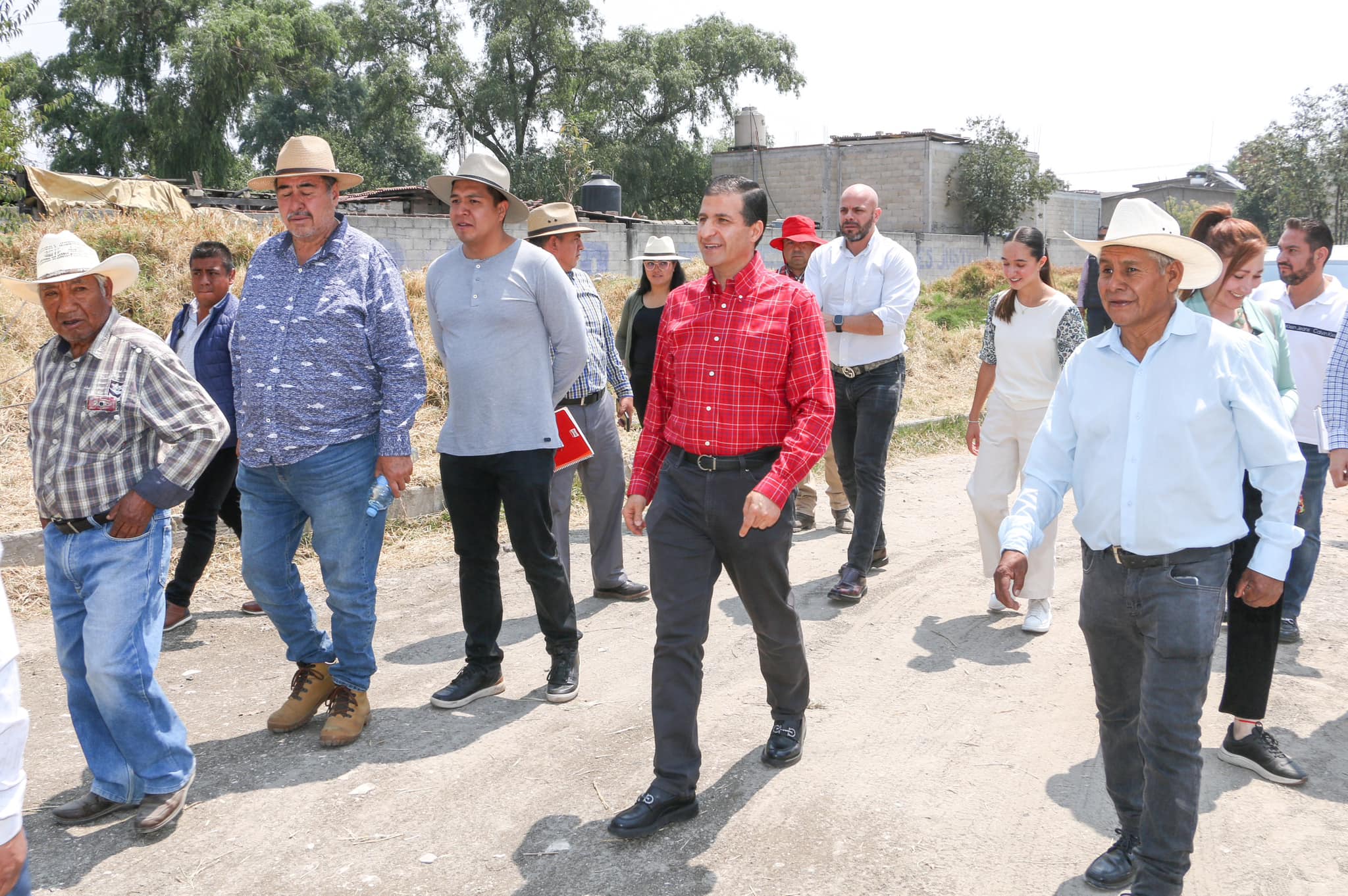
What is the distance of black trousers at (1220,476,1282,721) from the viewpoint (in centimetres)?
407

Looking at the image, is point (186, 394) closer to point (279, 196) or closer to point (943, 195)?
point (279, 196)

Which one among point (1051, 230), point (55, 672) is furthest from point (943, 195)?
point (55, 672)

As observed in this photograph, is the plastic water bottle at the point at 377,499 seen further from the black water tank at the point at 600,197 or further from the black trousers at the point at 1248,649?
the black water tank at the point at 600,197

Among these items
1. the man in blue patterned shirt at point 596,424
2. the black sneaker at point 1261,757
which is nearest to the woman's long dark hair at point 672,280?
the man in blue patterned shirt at point 596,424

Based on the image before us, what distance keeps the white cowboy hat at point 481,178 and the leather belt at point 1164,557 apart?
9.02 ft

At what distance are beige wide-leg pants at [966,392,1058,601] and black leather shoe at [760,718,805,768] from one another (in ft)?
6.73

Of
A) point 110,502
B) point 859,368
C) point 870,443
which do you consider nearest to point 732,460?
point 110,502

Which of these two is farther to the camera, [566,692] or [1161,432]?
[566,692]

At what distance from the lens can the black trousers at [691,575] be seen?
12.2 ft

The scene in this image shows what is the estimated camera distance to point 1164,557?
2.99 meters

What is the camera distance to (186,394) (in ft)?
12.3

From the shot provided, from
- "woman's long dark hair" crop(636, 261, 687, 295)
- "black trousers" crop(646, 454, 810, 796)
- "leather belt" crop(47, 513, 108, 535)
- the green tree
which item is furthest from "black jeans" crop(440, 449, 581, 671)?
the green tree

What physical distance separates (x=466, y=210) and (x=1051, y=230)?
53012 mm

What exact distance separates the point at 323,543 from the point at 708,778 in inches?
71.2
